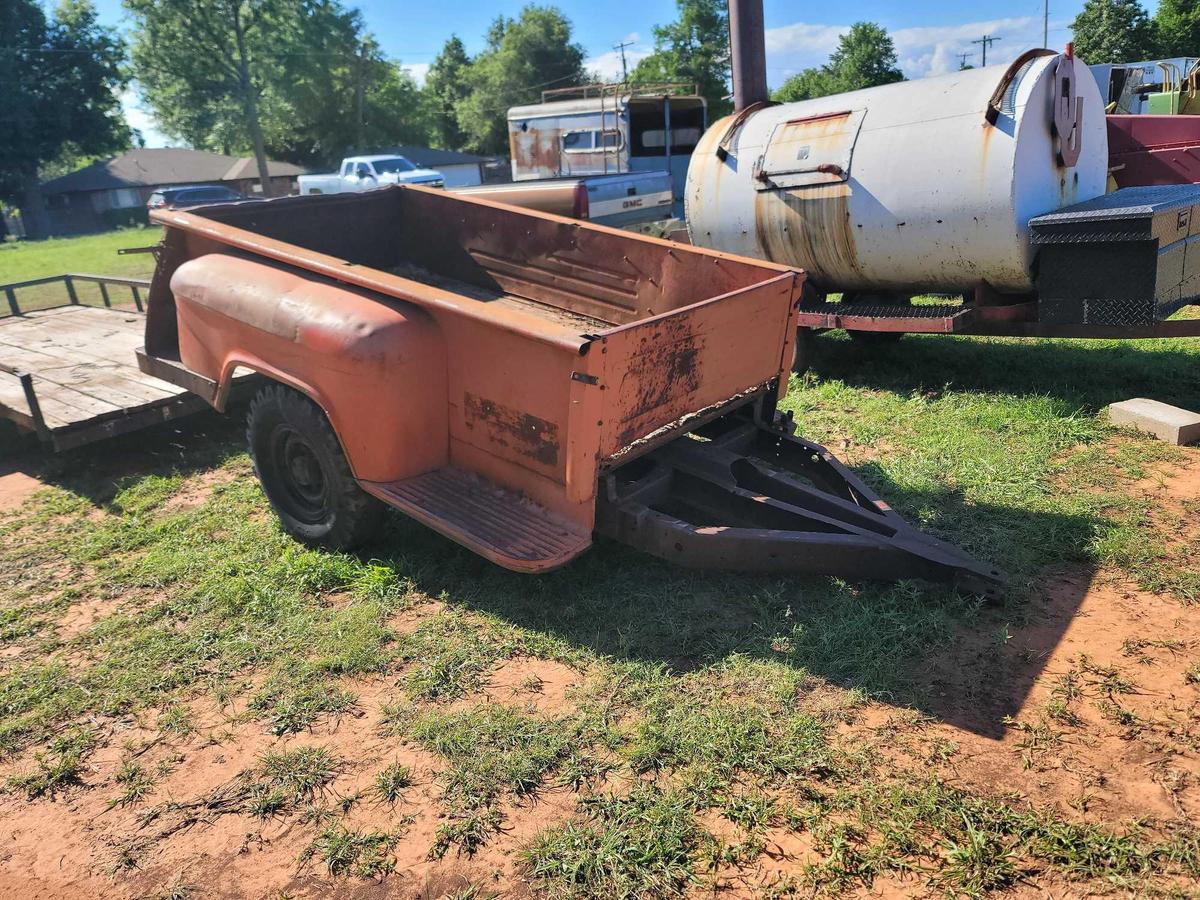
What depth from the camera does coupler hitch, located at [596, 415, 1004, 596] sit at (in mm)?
3619

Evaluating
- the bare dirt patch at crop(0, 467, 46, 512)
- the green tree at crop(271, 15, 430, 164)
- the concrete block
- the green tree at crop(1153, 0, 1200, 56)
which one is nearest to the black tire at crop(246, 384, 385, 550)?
the bare dirt patch at crop(0, 467, 46, 512)

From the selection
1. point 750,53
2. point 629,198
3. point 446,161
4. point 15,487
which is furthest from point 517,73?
point 15,487

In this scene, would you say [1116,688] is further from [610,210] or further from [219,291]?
[610,210]

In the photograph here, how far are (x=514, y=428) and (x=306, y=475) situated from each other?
4.89 ft

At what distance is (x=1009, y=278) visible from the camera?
608 cm

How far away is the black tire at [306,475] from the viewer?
14.1 feet

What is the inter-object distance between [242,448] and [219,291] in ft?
6.47

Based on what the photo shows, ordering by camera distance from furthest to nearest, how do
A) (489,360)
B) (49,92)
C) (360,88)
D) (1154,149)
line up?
1. (360,88)
2. (49,92)
3. (1154,149)
4. (489,360)

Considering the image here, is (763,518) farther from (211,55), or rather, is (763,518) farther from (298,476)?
(211,55)

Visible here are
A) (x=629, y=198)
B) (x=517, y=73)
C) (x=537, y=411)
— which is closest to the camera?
(x=537, y=411)

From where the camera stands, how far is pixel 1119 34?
32938mm

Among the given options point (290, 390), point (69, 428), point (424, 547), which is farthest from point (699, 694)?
point (69, 428)

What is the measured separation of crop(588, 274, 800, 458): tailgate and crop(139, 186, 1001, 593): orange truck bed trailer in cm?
1

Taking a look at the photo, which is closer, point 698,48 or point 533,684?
point 533,684
